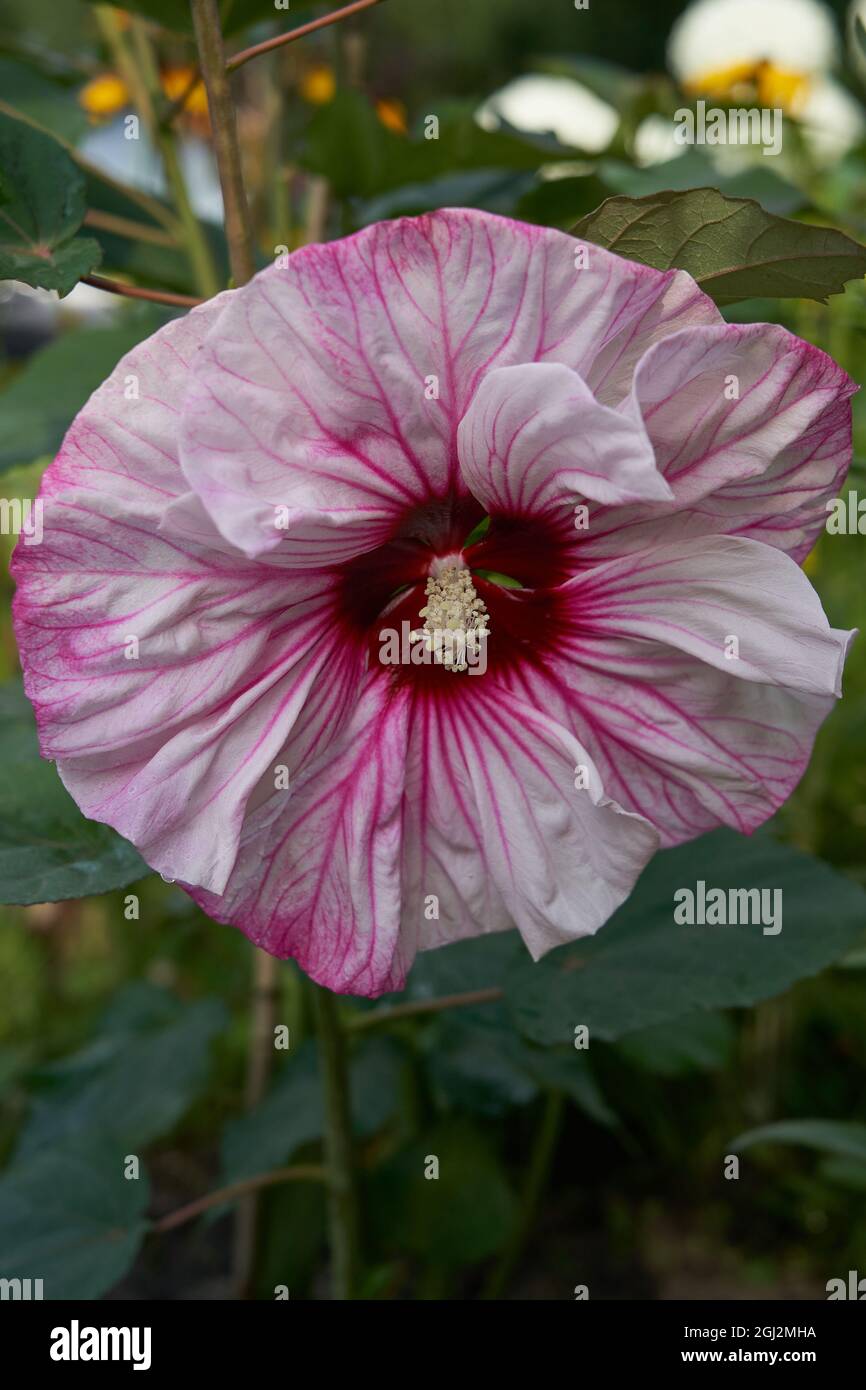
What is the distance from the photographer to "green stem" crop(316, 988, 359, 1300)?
792 millimetres

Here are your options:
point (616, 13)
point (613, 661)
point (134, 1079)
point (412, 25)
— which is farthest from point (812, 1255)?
point (616, 13)

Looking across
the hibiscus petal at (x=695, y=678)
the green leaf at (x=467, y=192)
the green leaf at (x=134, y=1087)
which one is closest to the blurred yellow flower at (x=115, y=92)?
the green leaf at (x=467, y=192)

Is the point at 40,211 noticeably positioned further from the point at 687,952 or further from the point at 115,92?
the point at 115,92

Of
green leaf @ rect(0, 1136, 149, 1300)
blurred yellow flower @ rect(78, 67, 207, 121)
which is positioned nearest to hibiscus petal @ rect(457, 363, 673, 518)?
green leaf @ rect(0, 1136, 149, 1300)

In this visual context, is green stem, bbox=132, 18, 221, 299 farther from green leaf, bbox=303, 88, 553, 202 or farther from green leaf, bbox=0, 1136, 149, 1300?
green leaf, bbox=0, 1136, 149, 1300

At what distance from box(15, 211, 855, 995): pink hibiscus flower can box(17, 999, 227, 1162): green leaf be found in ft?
2.16

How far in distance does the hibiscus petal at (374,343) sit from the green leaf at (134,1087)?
814 millimetres

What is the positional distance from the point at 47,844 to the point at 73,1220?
0.42 metres

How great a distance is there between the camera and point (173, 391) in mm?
505

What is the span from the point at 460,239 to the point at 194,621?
20 cm

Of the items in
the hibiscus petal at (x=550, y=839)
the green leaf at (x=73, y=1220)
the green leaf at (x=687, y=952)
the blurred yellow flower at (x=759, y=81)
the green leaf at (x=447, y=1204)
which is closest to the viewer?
the hibiscus petal at (x=550, y=839)

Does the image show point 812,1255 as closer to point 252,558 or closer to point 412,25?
point 252,558

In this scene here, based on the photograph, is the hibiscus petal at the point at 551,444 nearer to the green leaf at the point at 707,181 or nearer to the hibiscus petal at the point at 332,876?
the hibiscus petal at the point at 332,876

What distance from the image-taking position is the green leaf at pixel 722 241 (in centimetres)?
53
